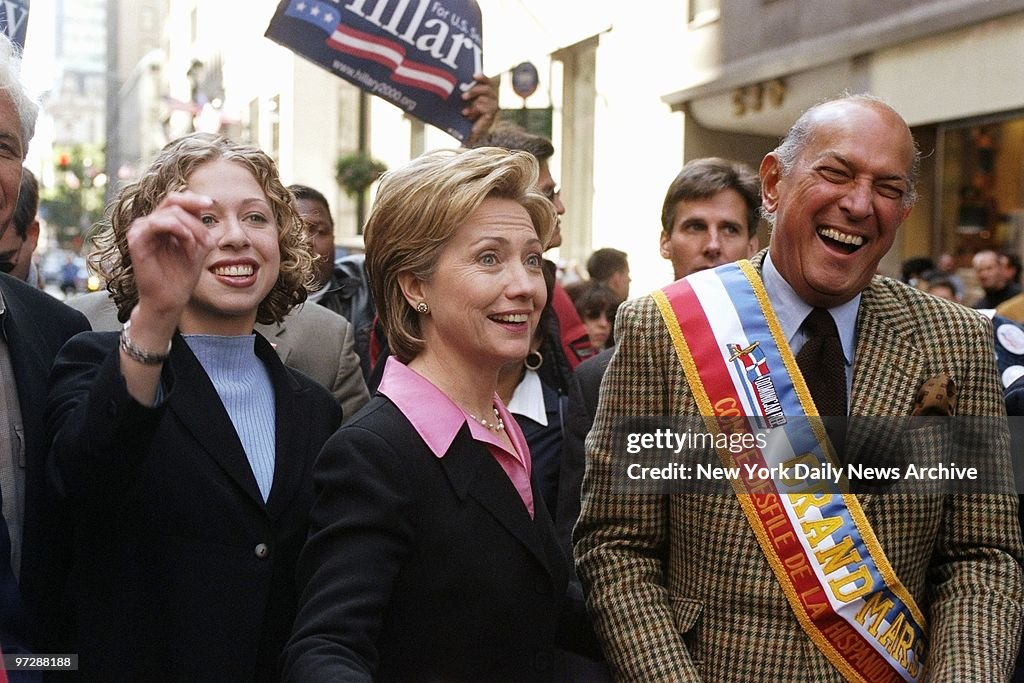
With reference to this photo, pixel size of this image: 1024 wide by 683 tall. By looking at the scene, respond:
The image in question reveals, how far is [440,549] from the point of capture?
7.02 feet

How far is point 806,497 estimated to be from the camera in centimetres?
247

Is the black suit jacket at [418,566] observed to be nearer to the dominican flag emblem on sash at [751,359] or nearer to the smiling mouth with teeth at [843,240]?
the dominican flag emblem on sash at [751,359]

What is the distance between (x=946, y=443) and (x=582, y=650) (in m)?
0.85

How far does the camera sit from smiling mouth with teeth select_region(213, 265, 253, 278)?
2.78 metres

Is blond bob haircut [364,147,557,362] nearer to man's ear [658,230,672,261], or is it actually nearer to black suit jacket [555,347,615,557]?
black suit jacket [555,347,615,557]

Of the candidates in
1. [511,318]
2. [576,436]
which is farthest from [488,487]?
[576,436]

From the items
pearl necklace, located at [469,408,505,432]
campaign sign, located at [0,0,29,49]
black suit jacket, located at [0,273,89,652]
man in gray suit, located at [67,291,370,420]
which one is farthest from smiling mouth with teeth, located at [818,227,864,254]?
campaign sign, located at [0,0,29,49]

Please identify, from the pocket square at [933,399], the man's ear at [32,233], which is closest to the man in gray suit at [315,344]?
the man's ear at [32,233]

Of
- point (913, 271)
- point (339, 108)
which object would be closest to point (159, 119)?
point (339, 108)

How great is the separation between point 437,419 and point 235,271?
30.8 inches

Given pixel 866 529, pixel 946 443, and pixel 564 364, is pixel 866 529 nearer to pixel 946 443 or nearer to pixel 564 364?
pixel 946 443

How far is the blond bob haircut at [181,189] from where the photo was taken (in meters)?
2.80

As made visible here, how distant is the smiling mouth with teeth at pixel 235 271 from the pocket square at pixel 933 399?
1.46 metres

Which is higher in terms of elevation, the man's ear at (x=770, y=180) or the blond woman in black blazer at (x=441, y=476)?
the man's ear at (x=770, y=180)
